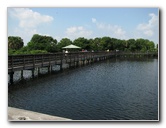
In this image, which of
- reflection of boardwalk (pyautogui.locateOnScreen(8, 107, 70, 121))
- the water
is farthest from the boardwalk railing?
reflection of boardwalk (pyautogui.locateOnScreen(8, 107, 70, 121))

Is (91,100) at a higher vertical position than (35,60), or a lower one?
lower

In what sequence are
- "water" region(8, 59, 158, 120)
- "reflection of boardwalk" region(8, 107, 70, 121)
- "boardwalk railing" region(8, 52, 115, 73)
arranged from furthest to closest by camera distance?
"boardwalk railing" region(8, 52, 115, 73)
"water" region(8, 59, 158, 120)
"reflection of boardwalk" region(8, 107, 70, 121)

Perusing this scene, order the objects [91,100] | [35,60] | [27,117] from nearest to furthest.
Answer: [27,117], [91,100], [35,60]

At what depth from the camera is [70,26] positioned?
8797 millimetres

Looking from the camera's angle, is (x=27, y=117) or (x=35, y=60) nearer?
(x=27, y=117)

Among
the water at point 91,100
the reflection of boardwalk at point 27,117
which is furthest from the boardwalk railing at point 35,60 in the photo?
the reflection of boardwalk at point 27,117

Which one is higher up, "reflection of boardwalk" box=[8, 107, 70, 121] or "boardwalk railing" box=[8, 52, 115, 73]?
"boardwalk railing" box=[8, 52, 115, 73]

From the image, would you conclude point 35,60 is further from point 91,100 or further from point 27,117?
point 27,117

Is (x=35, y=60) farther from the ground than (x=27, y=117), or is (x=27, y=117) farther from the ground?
(x=35, y=60)

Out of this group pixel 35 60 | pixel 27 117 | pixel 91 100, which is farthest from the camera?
pixel 35 60

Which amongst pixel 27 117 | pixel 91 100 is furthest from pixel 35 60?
pixel 27 117

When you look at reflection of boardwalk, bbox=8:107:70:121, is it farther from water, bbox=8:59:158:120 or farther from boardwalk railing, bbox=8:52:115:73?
boardwalk railing, bbox=8:52:115:73
